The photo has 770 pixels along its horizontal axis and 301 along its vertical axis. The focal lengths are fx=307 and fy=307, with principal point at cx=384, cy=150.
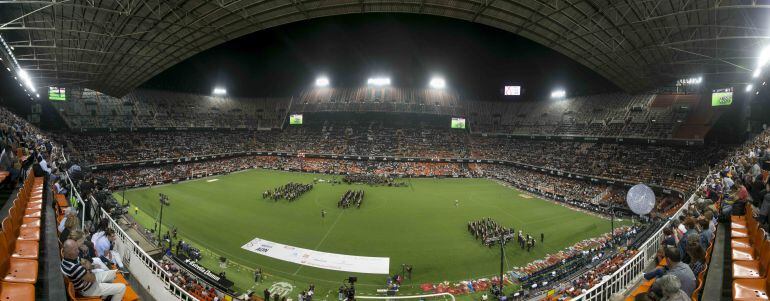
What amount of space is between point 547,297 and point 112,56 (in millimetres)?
42327

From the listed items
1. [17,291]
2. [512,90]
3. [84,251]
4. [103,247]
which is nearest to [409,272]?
[103,247]

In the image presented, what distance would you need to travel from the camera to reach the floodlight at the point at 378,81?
64.0 m

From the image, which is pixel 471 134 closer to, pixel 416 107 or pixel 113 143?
pixel 416 107

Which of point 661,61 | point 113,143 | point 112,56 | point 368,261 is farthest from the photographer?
point 113,143

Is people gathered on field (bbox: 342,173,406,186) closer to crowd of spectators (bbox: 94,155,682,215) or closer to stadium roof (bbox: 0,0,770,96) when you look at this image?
crowd of spectators (bbox: 94,155,682,215)

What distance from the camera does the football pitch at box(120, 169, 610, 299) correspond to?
18.0 m

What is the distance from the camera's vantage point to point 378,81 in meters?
64.4

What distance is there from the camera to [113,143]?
151ft

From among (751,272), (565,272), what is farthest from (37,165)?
(565,272)

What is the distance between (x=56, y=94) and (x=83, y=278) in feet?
201

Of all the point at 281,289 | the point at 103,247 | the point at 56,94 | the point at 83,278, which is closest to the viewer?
the point at 83,278

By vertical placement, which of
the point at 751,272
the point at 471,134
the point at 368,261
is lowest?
the point at 368,261

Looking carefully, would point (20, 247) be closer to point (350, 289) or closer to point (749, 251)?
point (350, 289)

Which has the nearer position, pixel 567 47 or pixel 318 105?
pixel 567 47
